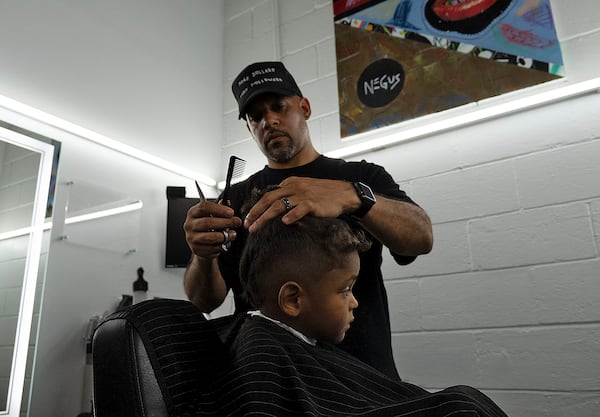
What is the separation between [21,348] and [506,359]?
67.2 inches

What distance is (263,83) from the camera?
1568 millimetres

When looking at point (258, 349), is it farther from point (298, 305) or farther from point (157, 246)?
point (157, 246)

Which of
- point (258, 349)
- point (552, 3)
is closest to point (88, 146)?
point (258, 349)

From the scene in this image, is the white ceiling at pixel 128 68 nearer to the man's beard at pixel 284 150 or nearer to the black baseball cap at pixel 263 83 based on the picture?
the black baseball cap at pixel 263 83

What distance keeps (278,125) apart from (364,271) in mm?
589

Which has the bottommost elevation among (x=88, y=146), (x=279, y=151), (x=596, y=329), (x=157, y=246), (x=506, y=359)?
(x=506, y=359)

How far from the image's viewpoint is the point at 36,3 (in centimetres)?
185

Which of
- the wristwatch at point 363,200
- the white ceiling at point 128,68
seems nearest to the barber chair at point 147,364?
the wristwatch at point 363,200

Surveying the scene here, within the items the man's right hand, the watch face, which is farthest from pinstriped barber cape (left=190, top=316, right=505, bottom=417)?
the watch face

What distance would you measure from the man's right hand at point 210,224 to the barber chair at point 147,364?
1.08 ft

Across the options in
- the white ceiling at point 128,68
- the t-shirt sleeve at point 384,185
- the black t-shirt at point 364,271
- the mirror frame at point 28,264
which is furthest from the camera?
the white ceiling at point 128,68

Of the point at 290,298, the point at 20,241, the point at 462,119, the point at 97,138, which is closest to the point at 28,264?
the point at 20,241

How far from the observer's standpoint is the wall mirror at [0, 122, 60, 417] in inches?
60.7

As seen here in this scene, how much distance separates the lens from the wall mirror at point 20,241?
1543 mm
